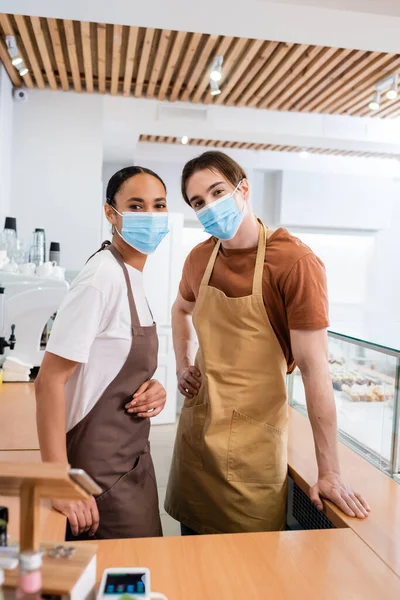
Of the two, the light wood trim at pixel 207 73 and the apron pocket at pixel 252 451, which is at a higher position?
the light wood trim at pixel 207 73

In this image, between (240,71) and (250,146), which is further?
(250,146)

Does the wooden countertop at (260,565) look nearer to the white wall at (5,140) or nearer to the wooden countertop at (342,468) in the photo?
the wooden countertop at (342,468)

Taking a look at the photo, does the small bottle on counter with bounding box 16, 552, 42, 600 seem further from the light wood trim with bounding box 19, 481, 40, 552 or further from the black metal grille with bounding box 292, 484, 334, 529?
the black metal grille with bounding box 292, 484, 334, 529

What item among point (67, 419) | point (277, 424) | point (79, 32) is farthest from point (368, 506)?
point (79, 32)

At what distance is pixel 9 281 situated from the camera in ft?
9.23

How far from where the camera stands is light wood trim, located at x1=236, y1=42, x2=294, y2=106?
13.5 feet

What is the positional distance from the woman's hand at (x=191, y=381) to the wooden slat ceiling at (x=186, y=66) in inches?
115

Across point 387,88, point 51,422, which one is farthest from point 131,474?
point 387,88

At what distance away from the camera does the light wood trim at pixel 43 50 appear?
3727mm

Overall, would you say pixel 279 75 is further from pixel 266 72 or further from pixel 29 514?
pixel 29 514

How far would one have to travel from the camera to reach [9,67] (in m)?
4.52

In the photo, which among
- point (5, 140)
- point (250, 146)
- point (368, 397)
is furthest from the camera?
point (250, 146)

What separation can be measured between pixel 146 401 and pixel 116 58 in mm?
3575

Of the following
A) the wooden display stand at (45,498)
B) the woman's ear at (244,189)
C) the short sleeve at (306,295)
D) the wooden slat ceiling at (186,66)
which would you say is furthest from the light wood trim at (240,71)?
the wooden display stand at (45,498)
